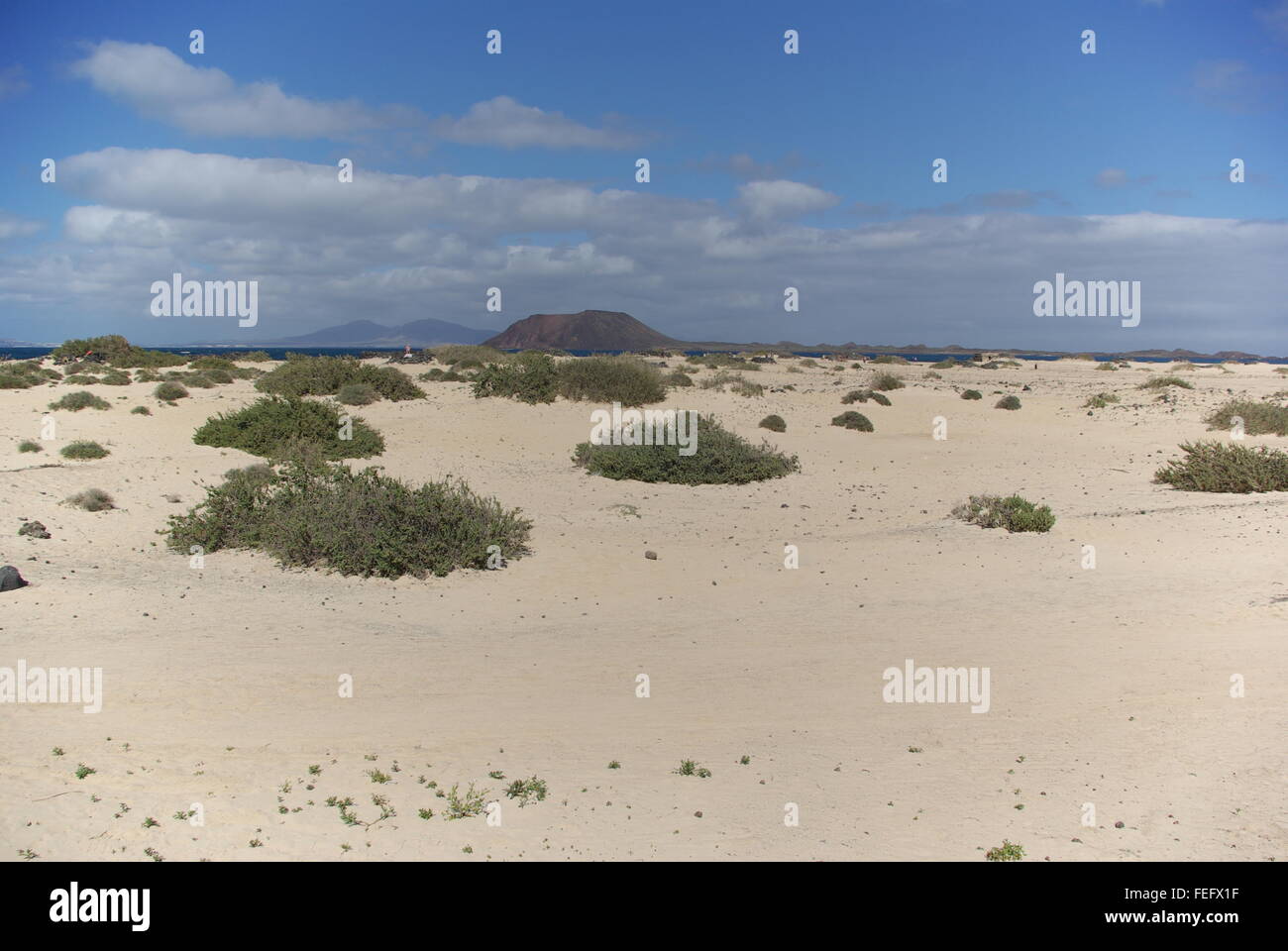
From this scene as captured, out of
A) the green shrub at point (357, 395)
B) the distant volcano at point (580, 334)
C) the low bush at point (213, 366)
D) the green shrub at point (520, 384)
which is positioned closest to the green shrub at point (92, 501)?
the green shrub at point (357, 395)

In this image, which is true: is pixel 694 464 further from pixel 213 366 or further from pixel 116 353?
pixel 116 353

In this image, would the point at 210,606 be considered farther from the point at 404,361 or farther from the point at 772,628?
the point at 404,361

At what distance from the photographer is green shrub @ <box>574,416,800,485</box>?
1698cm

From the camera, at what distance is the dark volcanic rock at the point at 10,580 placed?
9062 mm

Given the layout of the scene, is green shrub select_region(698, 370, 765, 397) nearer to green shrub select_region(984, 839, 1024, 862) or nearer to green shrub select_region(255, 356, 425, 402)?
green shrub select_region(255, 356, 425, 402)

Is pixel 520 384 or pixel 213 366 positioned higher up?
pixel 213 366

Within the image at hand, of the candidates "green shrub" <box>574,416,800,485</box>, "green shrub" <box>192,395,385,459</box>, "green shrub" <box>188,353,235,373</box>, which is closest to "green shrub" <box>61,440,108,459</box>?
"green shrub" <box>192,395,385,459</box>

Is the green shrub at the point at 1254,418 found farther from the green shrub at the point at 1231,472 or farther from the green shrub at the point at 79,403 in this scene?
the green shrub at the point at 79,403

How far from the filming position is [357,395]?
24.4m

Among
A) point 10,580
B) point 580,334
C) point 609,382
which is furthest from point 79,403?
point 580,334

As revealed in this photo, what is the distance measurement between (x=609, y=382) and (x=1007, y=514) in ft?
54.5

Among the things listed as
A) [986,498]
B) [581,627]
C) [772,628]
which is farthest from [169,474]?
[986,498]

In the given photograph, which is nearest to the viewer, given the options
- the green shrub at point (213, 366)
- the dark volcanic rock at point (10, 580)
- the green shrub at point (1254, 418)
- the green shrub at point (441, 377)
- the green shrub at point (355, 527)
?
the dark volcanic rock at point (10, 580)

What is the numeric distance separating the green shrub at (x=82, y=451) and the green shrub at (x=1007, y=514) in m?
16.1
